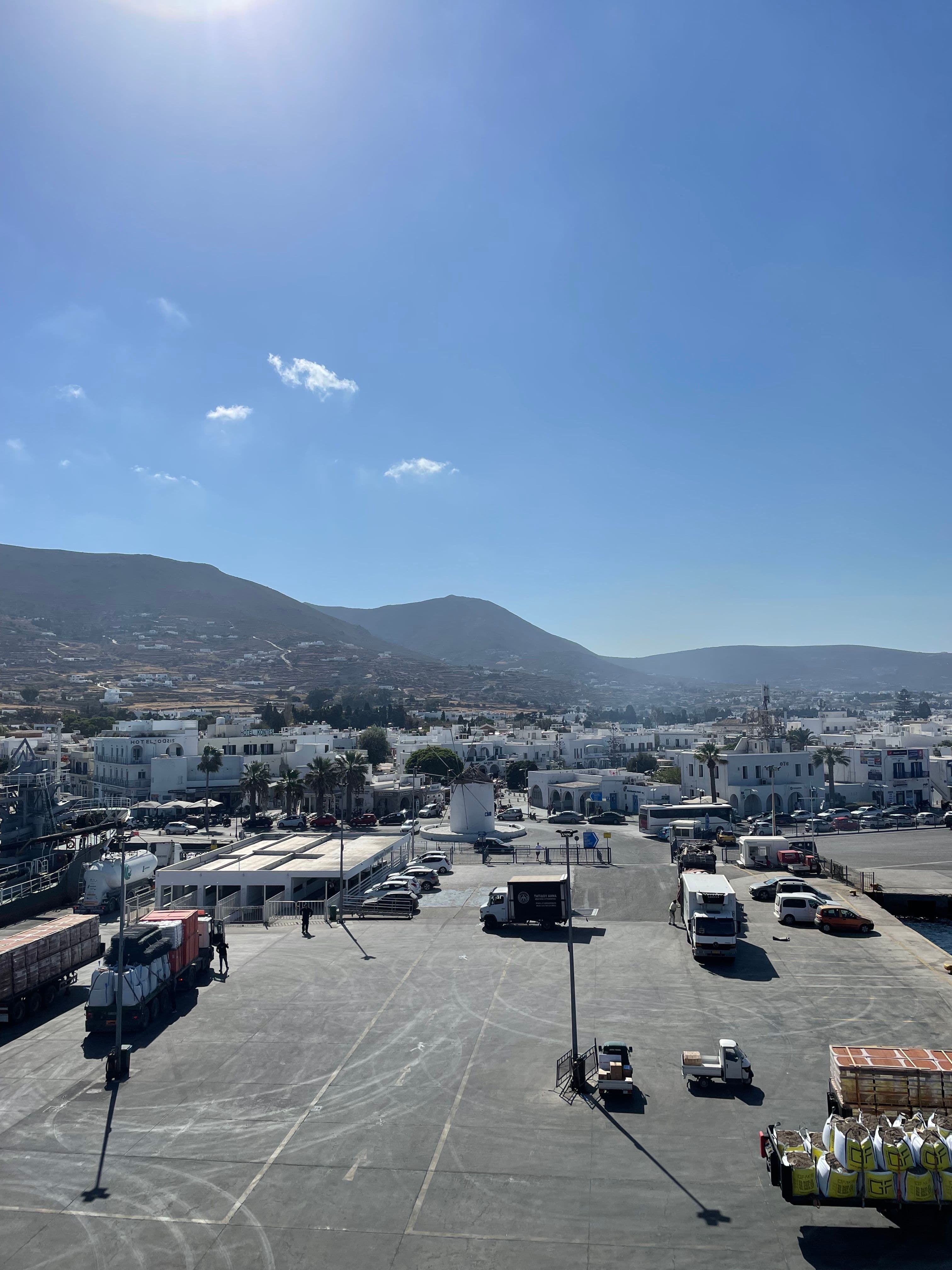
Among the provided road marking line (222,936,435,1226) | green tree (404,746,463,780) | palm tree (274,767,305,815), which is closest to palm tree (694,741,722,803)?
green tree (404,746,463,780)

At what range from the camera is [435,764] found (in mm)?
115562

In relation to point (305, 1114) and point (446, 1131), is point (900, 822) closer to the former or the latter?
point (446, 1131)

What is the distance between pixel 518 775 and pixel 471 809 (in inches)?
2226

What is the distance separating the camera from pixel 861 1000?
24594 mm

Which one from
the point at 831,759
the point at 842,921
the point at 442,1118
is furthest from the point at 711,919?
the point at 831,759

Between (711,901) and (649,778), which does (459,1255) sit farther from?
(649,778)

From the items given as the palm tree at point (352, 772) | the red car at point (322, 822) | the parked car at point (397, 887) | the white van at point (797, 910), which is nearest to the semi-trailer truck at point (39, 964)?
the parked car at point (397, 887)

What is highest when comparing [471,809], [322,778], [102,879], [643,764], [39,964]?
[322,778]

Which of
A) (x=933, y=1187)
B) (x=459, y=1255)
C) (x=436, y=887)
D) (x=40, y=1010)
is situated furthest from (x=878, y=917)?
(x=40, y=1010)

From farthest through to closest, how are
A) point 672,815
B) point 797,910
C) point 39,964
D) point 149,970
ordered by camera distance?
point 672,815
point 797,910
point 39,964
point 149,970

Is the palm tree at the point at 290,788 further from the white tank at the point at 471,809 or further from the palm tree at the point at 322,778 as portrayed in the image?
the white tank at the point at 471,809

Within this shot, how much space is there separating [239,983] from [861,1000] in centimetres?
2019

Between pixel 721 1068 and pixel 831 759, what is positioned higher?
pixel 831 759

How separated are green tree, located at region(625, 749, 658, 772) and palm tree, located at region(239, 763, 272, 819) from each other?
6728cm
